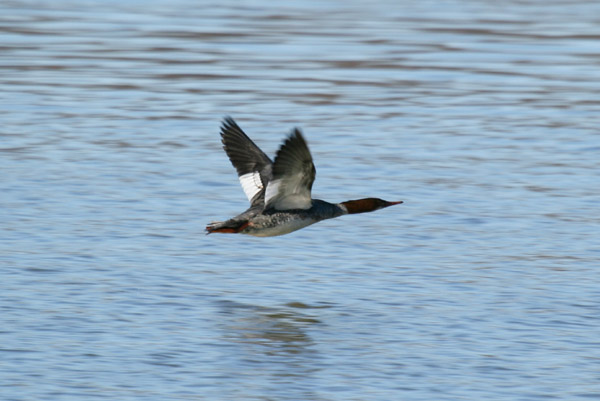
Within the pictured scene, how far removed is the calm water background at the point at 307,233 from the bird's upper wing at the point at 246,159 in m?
0.58

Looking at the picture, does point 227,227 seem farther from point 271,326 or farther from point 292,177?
point 271,326

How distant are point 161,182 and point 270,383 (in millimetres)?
4926

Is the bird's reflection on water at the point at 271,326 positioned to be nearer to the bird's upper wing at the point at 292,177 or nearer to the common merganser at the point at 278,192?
the common merganser at the point at 278,192

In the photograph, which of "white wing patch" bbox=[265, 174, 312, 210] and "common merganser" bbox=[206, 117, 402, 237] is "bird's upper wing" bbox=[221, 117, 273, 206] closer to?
"common merganser" bbox=[206, 117, 402, 237]

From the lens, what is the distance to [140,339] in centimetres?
685

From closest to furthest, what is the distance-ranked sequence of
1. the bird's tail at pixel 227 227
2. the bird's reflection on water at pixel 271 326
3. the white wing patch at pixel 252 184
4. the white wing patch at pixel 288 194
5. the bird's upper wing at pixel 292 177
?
the bird's reflection on water at pixel 271 326, the bird's upper wing at pixel 292 177, the white wing patch at pixel 288 194, the bird's tail at pixel 227 227, the white wing patch at pixel 252 184

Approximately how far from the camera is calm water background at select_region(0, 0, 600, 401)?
6504mm

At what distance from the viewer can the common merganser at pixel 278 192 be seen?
280 inches

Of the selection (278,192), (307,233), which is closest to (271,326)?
(278,192)

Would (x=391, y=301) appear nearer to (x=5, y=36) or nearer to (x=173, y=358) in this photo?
(x=173, y=358)

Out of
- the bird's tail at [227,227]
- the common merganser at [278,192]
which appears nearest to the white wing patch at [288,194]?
the common merganser at [278,192]

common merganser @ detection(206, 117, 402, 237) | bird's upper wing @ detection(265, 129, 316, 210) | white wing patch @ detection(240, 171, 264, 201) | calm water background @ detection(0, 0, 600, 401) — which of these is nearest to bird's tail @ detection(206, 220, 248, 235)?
common merganser @ detection(206, 117, 402, 237)

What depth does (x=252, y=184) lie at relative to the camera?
27.2ft

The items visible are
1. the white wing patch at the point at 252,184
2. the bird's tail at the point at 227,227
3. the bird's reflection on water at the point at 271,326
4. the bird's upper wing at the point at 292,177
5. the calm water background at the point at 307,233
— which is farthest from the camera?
the white wing patch at the point at 252,184
